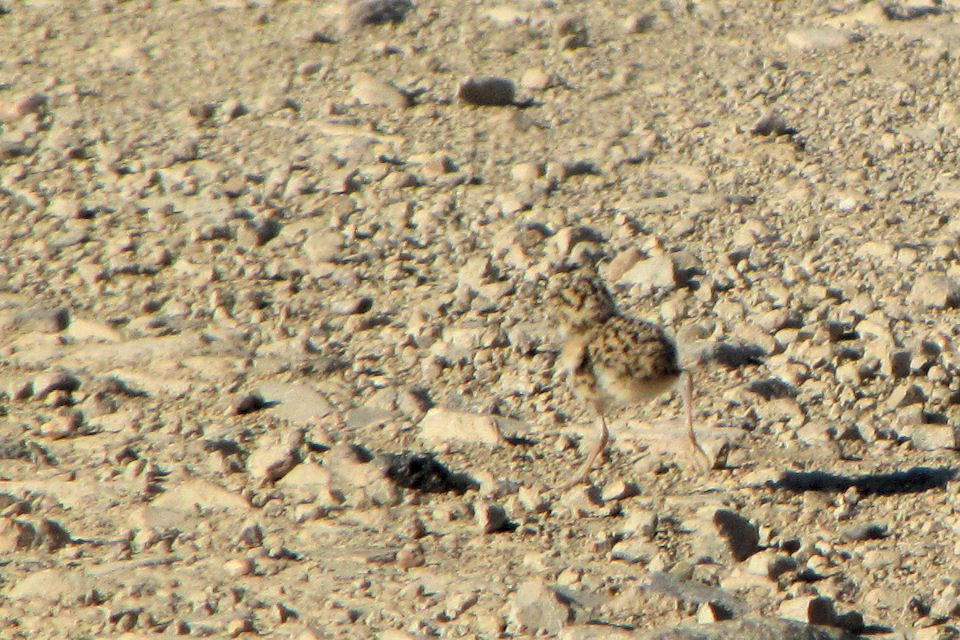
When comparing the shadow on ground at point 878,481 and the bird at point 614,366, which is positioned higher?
the bird at point 614,366

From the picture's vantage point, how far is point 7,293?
21.5ft

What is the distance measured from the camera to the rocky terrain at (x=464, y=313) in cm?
434

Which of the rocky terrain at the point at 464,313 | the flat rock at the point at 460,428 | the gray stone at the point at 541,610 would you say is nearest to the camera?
the gray stone at the point at 541,610

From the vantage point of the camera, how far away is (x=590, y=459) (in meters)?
4.96

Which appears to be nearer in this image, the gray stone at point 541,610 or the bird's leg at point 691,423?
the gray stone at point 541,610

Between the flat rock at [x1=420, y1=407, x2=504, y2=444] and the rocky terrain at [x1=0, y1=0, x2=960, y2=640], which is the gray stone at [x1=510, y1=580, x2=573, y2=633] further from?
the flat rock at [x1=420, y1=407, x2=504, y2=444]

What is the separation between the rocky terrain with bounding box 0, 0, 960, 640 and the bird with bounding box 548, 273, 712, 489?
0.41 ft

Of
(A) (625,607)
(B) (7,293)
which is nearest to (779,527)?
(A) (625,607)

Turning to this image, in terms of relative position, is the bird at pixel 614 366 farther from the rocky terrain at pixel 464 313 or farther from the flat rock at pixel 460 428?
the flat rock at pixel 460 428

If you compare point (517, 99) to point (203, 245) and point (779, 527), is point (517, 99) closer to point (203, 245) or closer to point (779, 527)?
point (203, 245)

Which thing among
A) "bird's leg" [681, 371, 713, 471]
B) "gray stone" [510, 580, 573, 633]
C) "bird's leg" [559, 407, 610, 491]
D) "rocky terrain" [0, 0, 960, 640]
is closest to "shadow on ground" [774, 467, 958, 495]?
"rocky terrain" [0, 0, 960, 640]

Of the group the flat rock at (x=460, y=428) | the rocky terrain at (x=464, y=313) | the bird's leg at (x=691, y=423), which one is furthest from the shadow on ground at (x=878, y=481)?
the flat rock at (x=460, y=428)

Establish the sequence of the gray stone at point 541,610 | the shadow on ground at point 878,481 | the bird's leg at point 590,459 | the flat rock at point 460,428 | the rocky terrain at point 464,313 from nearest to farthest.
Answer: the gray stone at point 541,610 → the rocky terrain at point 464,313 → the shadow on ground at point 878,481 → the bird's leg at point 590,459 → the flat rock at point 460,428

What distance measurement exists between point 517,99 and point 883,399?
11.2ft
